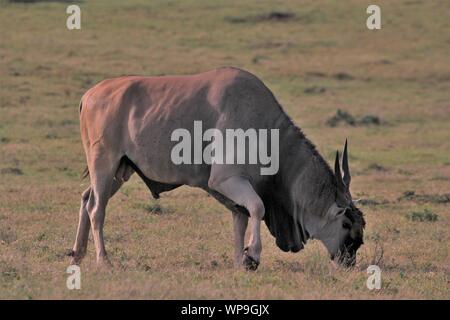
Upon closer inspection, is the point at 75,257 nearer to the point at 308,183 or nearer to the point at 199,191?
the point at 308,183

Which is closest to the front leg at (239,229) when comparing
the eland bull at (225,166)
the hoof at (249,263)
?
the eland bull at (225,166)

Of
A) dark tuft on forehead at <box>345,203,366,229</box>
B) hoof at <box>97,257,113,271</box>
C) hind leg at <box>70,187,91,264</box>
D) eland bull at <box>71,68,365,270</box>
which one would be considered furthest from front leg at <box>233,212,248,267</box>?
hind leg at <box>70,187,91,264</box>

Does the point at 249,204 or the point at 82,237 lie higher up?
the point at 249,204

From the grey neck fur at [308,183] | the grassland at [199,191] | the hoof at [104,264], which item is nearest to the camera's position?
the grassland at [199,191]

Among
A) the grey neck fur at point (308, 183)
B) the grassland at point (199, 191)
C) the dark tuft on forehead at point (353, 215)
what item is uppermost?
the grey neck fur at point (308, 183)

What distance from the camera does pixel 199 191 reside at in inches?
699

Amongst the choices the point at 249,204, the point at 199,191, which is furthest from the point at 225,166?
the point at 199,191

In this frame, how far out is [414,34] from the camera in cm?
3906

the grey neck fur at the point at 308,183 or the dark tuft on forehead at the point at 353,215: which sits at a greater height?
the grey neck fur at the point at 308,183

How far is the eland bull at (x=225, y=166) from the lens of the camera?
1047 cm

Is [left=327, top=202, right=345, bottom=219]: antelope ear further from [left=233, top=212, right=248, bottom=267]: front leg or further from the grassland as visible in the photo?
[left=233, top=212, right=248, bottom=267]: front leg

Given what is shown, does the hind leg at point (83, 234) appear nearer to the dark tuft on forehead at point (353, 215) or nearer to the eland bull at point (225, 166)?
the eland bull at point (225, 166)

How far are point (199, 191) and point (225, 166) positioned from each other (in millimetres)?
7357
